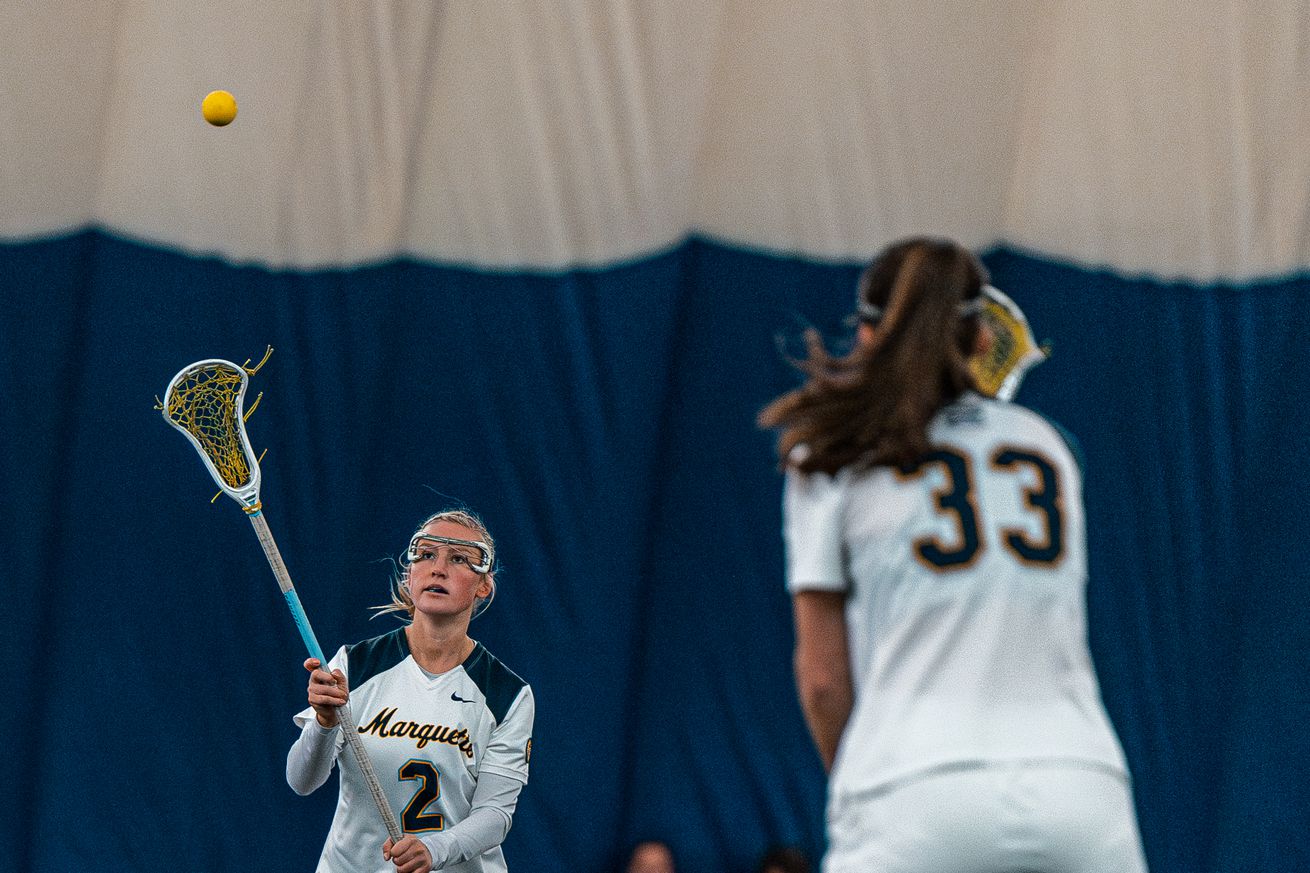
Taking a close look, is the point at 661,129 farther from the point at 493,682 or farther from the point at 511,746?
the point at 511,746

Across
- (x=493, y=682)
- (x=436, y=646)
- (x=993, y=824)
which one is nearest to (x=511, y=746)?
(x=493, y=682)

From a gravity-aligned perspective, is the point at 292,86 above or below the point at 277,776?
above

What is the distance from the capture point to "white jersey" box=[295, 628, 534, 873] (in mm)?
3926

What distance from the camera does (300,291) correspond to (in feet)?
18.6

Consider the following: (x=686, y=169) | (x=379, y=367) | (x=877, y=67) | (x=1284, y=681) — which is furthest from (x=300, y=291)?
(x=1284, y=681)

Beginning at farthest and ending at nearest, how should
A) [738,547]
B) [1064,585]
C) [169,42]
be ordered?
[738,547] < [169,42] < [1064,585]

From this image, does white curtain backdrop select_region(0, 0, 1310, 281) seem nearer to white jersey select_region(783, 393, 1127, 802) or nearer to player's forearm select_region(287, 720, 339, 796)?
player's forearm select_region(287, 720, 339, 796)

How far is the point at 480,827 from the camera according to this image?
3.85 metres

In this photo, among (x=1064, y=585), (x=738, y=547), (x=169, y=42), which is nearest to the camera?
(x=1064, y=585)

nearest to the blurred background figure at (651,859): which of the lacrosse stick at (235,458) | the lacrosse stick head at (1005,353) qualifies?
the lacrosse stick at (235,458)

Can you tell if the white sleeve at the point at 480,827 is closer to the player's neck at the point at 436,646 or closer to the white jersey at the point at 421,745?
the white jersey at the point at 421,745

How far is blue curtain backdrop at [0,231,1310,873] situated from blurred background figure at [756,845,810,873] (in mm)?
79

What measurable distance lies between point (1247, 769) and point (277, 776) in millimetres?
3254

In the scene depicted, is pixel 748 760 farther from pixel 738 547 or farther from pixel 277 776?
pixel 277 776
